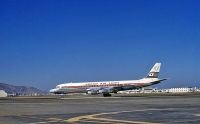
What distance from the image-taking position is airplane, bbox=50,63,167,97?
12975cm

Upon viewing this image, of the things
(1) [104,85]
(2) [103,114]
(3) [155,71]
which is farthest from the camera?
(3) [155,71]

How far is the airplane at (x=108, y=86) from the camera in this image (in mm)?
129750

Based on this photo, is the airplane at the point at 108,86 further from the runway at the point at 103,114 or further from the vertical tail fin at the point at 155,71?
the runway at the point at 103,114

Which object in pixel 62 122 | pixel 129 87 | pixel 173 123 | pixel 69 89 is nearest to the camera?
pixel 173 123

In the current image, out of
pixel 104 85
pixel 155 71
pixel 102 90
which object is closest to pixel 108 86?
pixel 104 85

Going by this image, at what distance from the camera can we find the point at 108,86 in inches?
5148

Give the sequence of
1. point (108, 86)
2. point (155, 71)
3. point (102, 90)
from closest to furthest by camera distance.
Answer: point (102, 90) → point (108, 86) → point (155, 71)

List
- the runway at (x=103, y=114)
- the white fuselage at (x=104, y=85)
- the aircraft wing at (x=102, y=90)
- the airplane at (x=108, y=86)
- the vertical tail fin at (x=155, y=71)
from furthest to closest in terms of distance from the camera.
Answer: the vertical tail fin at (x=155, y=71) < the white fuselage at (x=104, y=85) < the airplane at (x=108, y=86) < the aircraft wing at (x=102, y=90) < the runway at (x=103, y=114)

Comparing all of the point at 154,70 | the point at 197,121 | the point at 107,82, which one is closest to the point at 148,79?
the point at 154,70

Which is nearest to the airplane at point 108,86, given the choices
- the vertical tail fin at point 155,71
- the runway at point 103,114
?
the vertical tail fin at point 155,71

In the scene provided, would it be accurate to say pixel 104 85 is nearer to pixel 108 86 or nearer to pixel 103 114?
pixel 108 86

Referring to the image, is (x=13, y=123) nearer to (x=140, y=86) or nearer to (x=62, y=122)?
(x=62, y=122)

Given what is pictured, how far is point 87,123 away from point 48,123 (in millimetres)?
2137

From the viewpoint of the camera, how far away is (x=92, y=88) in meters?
134
